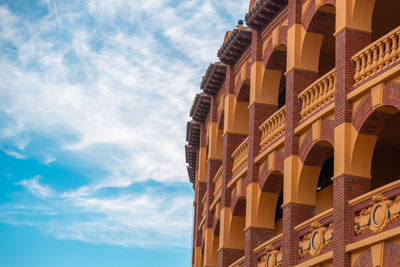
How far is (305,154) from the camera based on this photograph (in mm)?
23281

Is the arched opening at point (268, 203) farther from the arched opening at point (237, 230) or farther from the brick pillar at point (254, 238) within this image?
the arched opening at point (237, 230)

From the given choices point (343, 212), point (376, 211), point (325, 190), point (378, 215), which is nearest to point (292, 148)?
point (325, 190)

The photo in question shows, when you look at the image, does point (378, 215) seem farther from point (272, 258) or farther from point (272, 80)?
point (272, 80)

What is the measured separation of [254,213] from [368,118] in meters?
7.80

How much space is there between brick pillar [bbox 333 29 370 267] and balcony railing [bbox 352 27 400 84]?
1.05 ft

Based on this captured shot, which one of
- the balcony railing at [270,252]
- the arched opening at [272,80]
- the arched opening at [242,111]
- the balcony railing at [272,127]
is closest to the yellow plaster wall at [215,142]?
the arched opening at [242,111]

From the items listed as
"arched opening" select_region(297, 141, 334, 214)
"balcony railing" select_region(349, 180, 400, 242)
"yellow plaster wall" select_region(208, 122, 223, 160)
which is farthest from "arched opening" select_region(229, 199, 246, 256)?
"balcony railing" select_region(349, 180, 400, 242)

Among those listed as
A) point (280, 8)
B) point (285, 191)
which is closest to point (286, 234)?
point (285, 191)

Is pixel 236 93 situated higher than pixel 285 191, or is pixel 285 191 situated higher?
pixel 236 93

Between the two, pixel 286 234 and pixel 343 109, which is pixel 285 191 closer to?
pixel 286 234

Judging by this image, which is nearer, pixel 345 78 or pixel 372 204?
pixel 372 204

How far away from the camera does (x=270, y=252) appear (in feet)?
82.5

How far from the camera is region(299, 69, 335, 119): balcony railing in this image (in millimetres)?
22641

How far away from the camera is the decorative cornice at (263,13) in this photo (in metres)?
27.5
